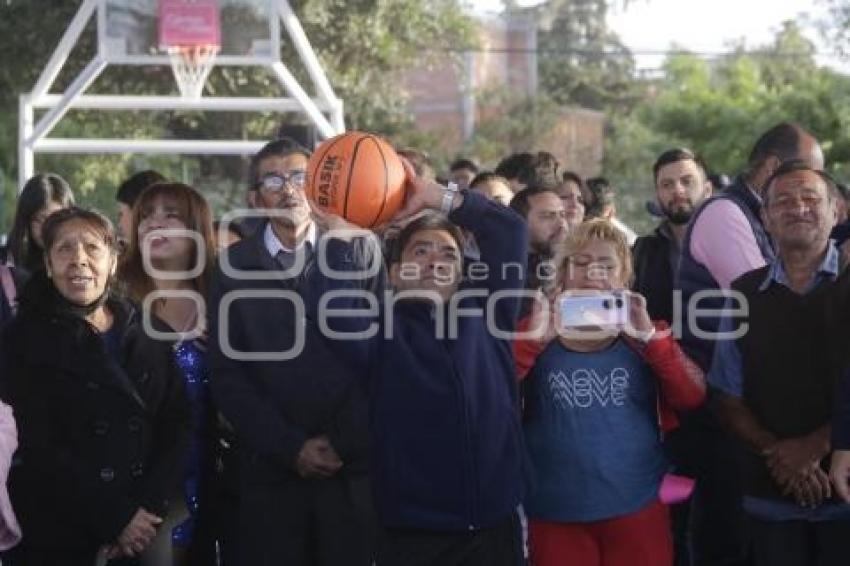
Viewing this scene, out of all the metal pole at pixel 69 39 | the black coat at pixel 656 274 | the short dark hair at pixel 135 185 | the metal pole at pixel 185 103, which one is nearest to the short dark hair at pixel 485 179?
the black coat at pixel 656 274

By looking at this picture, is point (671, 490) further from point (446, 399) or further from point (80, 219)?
point (80, 219)

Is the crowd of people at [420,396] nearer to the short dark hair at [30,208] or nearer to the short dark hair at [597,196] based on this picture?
the short dark hair at [30,208]

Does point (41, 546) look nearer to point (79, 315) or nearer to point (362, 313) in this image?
point (79, 315)

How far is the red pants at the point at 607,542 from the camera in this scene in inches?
225

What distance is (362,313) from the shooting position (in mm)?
5484

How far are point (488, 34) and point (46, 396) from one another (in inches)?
1984

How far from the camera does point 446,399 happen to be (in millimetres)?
Answer: 5289

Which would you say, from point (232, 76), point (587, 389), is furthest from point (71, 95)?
point (587, 389)

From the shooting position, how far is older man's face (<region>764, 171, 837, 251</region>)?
5.76 meters

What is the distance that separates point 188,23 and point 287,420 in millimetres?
11827

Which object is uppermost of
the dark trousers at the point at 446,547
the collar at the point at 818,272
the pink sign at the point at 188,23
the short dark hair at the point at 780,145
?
the pink sign at the point at 188,23

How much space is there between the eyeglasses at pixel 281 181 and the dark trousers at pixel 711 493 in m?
2.25

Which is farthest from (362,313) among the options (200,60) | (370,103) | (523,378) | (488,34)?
A: (488,34)

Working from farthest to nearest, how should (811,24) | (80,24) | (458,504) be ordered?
(811,24)
(80,24)
(458,504)
